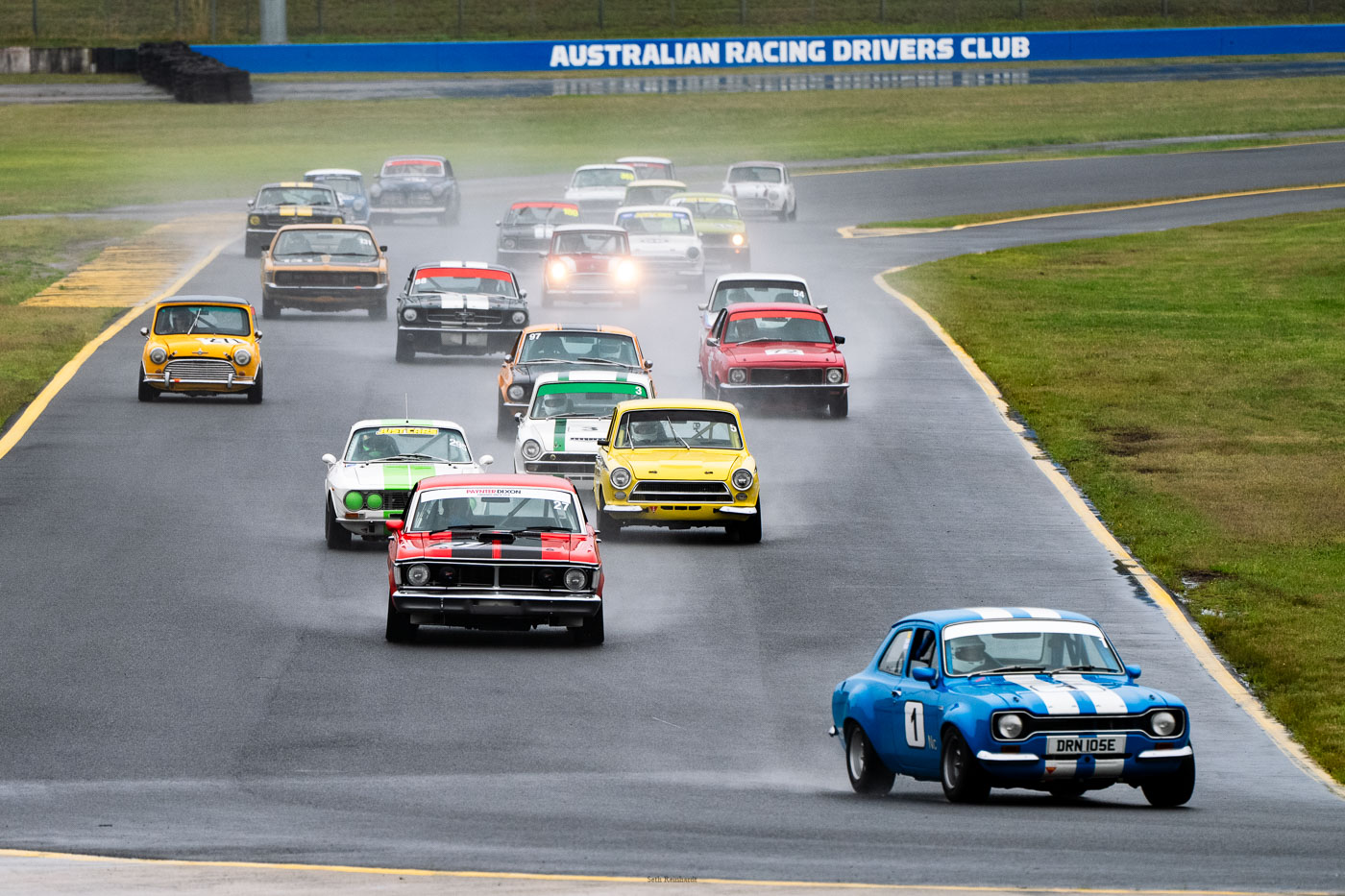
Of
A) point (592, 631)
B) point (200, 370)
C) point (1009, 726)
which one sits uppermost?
point (200, 370)

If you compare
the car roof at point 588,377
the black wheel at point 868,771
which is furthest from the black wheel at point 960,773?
the car roof at point 588,377

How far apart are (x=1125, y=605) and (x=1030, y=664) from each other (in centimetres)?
756

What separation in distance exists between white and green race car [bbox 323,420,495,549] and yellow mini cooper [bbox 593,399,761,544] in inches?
58.3

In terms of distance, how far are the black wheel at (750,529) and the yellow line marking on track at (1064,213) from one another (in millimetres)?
33157

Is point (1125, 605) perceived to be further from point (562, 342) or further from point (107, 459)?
point (107, 459)

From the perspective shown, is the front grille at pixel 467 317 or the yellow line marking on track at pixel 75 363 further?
the front grille at pixel 467 317

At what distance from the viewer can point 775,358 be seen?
106 feet

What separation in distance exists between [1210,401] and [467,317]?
12.2 m

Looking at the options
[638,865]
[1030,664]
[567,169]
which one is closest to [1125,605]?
[1030,664]

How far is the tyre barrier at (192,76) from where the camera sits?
7902cm

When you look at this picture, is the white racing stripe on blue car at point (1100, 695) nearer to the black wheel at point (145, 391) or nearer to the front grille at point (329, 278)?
the black wheel at point (145, 391)

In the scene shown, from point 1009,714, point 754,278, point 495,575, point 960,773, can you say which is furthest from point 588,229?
point 1009,714

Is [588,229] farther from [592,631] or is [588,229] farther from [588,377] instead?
[592,631]

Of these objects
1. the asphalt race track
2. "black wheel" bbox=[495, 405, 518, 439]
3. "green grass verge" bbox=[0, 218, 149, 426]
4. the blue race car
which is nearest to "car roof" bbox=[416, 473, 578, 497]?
the asphalt race track
